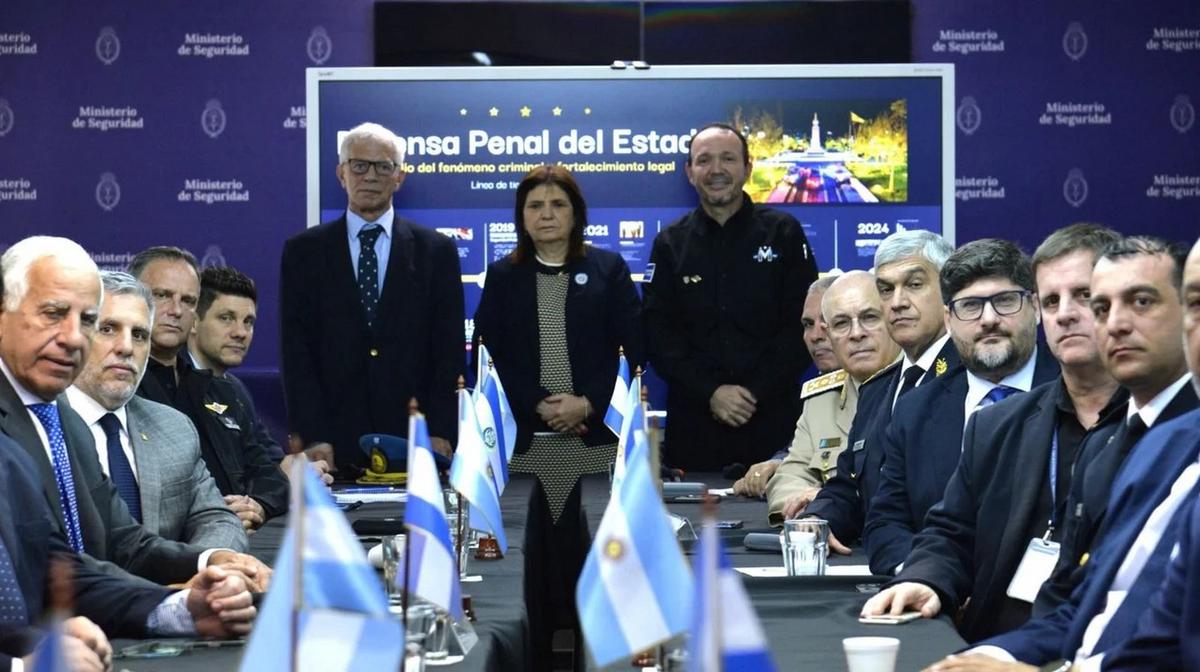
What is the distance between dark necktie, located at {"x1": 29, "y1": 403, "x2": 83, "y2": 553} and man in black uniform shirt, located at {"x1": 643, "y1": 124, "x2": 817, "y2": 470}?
11.5 feet

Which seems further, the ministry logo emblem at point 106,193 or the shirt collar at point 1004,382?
the ministry logo emblem at point 106,193

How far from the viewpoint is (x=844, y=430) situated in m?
5.48

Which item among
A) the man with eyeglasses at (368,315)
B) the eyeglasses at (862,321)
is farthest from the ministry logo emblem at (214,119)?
the eyeglasses at (862,321)

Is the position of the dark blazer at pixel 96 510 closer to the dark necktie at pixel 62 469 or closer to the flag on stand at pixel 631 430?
the dark necktie at pixel 62 469

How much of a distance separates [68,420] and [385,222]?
123 inches

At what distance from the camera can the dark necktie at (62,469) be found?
3520mm

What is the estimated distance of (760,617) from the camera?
3.09 m

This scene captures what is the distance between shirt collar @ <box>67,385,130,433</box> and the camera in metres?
4.21

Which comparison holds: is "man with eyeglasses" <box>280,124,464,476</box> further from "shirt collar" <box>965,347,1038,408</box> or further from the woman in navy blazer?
"shirt collar" <box>965,347,1038,408</box>

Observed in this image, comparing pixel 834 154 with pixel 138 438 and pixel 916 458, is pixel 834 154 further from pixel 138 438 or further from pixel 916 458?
pixel 138 438

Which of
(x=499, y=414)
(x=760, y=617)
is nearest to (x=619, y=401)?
(x=499, y=414)

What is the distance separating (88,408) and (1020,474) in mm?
2228

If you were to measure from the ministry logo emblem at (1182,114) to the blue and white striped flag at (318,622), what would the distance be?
8192 millimetres

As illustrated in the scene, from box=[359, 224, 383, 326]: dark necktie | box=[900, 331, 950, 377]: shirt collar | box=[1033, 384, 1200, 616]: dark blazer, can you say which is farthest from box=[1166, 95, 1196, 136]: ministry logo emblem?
box=[1033, 384, 1200, 616]: dark blazer
